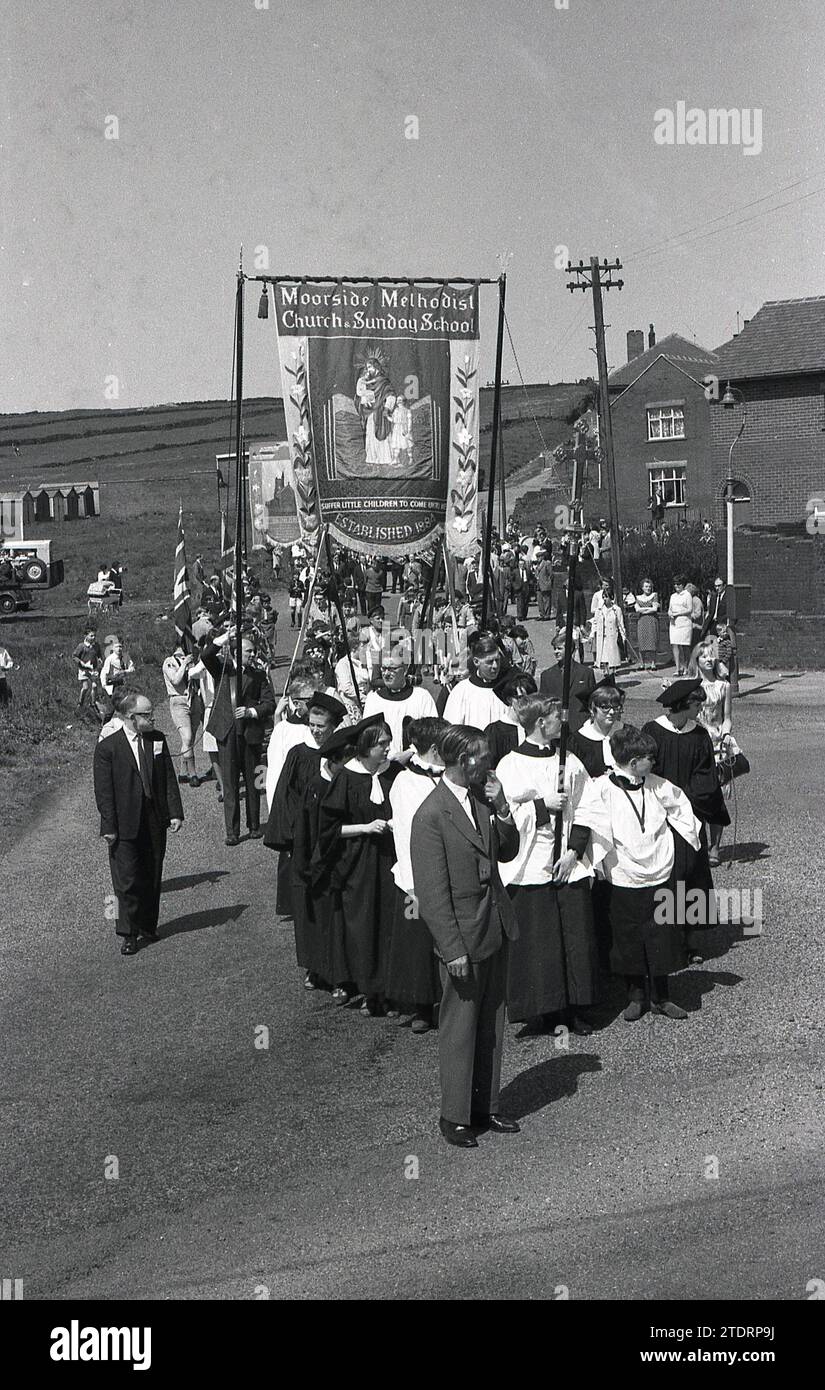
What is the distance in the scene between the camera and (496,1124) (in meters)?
6.59

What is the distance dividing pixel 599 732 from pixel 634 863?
149cm

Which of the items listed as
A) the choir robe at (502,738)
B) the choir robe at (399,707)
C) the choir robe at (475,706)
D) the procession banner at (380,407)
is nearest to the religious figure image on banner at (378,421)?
the procession banner at (380,407)

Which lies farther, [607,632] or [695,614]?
[607,632]

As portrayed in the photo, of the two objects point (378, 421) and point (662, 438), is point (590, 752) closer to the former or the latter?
point (378, 421)

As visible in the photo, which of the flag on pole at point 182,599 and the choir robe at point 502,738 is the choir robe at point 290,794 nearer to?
the choir robe at point 502,738

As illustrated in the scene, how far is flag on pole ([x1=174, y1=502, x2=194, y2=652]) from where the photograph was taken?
1730 cm

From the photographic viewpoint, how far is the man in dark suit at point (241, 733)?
42.9ft

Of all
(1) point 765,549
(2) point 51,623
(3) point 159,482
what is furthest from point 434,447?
(3) point 159,482

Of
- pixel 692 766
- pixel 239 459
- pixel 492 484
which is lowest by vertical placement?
pixel 692 766

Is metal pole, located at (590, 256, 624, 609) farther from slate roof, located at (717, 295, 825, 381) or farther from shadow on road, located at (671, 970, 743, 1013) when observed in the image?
shadow on road, located at (671, 970, 743, 1013)

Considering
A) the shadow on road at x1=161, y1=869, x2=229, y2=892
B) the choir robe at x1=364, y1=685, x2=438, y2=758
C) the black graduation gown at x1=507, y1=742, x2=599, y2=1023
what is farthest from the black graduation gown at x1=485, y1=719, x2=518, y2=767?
the shadow on road at x1=161, y1=869, x2=229, y2=892

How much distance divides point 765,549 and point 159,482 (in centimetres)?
5849

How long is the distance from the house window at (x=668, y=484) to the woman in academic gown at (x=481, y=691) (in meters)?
46.1

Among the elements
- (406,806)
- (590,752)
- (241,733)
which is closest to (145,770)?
(241,733)
